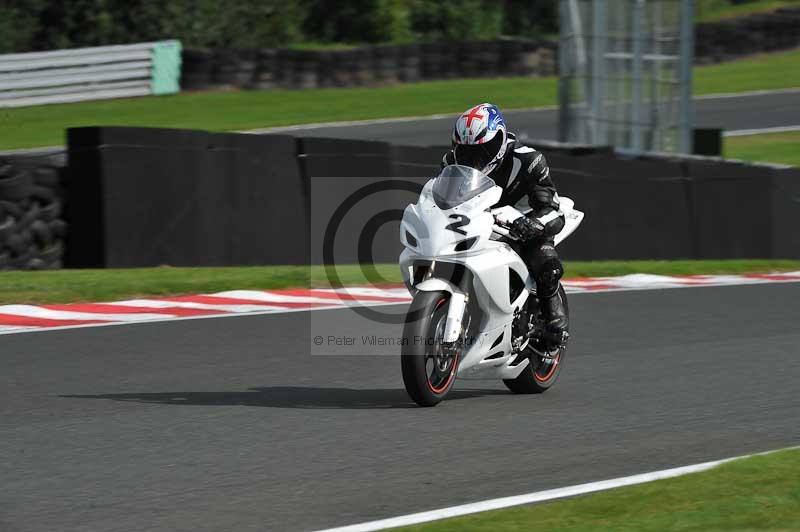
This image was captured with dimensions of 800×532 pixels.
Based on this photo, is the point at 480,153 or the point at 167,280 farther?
the point at 167,280

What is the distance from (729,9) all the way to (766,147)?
1574 centimetres

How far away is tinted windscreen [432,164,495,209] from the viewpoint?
288 inches

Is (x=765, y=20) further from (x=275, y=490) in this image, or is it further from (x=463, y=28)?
(x=275, y=490)

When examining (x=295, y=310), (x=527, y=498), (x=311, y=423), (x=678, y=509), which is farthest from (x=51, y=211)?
(x=678, y=509)

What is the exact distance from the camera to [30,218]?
41.1ft

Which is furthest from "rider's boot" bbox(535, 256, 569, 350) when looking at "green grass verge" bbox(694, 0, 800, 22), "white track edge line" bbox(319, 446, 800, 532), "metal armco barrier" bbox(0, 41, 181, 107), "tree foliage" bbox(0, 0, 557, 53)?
"green grass verge" bbox(694, 0, 800, 22)

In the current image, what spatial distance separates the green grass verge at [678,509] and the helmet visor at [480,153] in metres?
2.35

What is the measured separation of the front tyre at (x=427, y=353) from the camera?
702cm

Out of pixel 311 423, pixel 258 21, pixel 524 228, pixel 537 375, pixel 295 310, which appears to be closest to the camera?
pixel 311 423

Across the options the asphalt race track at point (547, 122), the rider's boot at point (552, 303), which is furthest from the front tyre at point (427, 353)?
the asphalt race track at point (547, 122)

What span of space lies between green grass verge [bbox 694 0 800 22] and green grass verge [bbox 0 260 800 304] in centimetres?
2473

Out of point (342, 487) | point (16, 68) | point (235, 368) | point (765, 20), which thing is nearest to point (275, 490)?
point (342, 487)

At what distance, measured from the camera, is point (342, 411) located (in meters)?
7.49

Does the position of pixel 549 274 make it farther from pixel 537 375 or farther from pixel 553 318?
pixel 537 375
